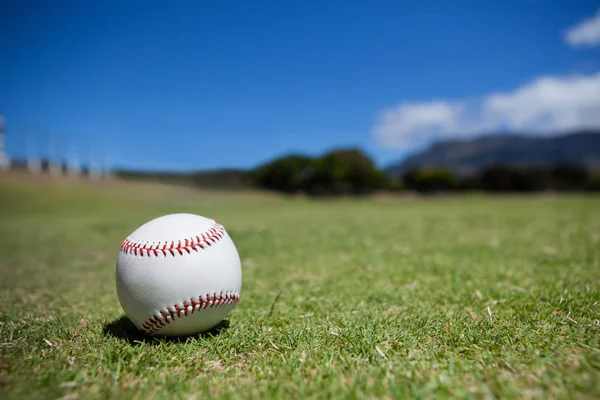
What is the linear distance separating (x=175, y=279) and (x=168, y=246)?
0.28m

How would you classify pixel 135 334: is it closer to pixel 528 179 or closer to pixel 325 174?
pixel 325 174

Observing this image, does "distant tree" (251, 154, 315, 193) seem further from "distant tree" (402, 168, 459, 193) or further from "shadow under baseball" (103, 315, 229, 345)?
"shadow under baseball" (103, 315, 229, 345)

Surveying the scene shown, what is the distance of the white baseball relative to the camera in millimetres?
2854

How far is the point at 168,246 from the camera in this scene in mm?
2939

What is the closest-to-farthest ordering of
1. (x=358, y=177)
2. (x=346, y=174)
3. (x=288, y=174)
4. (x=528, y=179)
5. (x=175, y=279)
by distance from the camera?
(x=175, y=279), (x=528, y=179), (x=288, y=174), (x=346, y=174), (x=358, y=177)

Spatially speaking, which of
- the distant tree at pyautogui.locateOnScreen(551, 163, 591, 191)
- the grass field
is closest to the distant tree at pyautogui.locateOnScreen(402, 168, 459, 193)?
the distant tree at pyautogui.locateOnScreen(551, 163, 591, 191)

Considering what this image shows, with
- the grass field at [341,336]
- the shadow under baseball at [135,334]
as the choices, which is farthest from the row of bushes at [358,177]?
the shadow under baseball at [135,334]

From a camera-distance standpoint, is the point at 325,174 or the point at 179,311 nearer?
the point at 179,311

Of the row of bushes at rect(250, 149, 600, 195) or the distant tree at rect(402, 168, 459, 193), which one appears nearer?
the row of bushes at rect(250, 149, 600, 195)

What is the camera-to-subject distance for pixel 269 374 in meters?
2.37

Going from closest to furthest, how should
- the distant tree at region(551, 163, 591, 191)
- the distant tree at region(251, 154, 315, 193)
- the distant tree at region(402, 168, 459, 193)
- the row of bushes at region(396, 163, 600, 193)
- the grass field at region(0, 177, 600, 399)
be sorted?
the grass field at region(0, 177, 600, 399) → the distant tree at region(551, 163, 591, 191) → the row of bushes at region(396, 163, 600, 193) → the distant tree at region(251, 154, 315, 193) → the distant tree at region(402, 168, 459, 193)

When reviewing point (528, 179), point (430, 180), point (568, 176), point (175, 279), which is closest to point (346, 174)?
point (430, 180)

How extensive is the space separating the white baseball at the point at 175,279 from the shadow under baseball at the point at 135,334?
7cm

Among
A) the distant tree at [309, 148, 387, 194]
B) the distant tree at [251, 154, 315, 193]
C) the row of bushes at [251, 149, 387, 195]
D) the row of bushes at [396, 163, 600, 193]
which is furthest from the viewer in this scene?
the distant tree at [251, 154, 315, 193]
